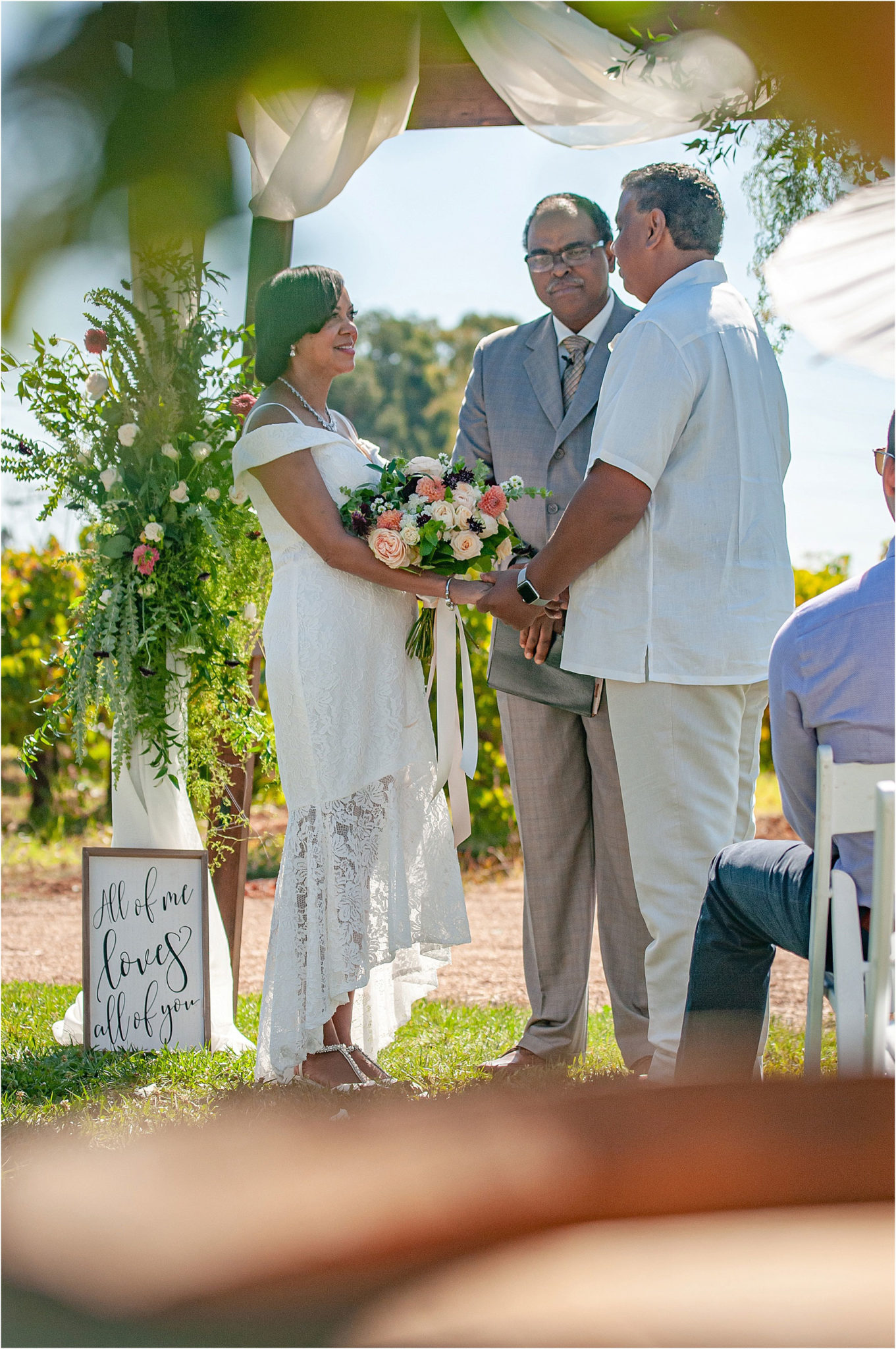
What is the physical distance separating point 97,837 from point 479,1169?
6896 mm

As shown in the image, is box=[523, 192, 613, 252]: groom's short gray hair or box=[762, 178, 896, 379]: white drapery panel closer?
box=[762, 178, 896, 379]: white drapery panel

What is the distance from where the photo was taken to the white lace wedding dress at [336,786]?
2.81m

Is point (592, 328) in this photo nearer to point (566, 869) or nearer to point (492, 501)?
point (492, 501)

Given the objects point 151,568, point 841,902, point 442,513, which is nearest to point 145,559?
point 151,568

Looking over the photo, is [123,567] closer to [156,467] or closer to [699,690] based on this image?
[156,467]

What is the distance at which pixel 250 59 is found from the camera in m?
0.43

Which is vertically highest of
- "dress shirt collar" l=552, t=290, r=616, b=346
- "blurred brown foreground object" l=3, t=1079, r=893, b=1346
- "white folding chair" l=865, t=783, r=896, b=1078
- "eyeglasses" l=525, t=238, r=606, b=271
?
"eyeglasses" l=525, t=238, r=606, b=271

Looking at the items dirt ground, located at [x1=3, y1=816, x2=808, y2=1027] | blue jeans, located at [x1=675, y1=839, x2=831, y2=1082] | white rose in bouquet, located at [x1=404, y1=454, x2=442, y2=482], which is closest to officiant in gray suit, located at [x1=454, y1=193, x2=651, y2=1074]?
white rose in bouquet, located at [x1=404, y1=454, x2=442, y2=482]

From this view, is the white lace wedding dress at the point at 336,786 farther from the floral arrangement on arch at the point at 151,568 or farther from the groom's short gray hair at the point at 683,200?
the groom's short gray hair at the point at 683,200

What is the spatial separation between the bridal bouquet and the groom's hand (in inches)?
2.5

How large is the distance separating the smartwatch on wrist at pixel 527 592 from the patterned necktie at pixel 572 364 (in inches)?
25.2

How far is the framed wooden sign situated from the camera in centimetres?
319

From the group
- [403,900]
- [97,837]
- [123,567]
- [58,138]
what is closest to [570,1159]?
[58,138]

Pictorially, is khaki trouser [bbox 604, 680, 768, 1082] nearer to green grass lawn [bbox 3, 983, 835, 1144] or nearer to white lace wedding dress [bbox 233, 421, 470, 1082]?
green grass lawn [bbox 3, 983, 835, 1144]
